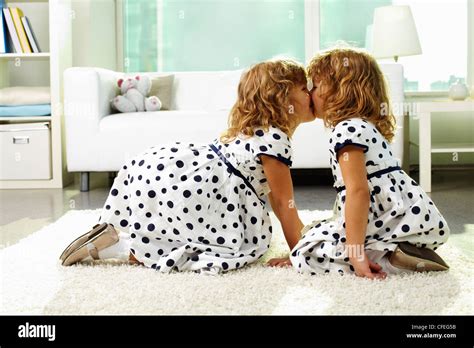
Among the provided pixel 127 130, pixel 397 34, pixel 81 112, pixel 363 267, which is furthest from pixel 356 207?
pixel 397 34

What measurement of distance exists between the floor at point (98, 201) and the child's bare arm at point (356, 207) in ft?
2.40

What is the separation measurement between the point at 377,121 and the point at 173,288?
0.59 meters

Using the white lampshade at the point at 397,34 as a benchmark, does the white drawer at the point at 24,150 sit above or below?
below

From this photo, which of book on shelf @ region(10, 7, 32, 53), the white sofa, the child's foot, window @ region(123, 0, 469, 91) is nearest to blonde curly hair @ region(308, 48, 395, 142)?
the child's foot

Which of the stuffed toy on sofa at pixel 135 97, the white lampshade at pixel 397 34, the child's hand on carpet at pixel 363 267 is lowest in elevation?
the child's hand on carpet at pixel 363 267

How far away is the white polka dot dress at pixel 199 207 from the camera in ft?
5.15

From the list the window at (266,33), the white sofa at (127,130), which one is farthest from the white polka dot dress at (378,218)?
the window at (266,33)

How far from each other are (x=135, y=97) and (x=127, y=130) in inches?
12.0

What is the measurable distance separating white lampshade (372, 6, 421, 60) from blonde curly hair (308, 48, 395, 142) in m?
2.38

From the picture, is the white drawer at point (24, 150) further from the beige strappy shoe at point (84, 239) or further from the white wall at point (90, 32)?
the beige strappy shoe at point (84, 239)

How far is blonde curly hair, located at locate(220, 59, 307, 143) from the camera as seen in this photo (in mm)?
→ 1586
